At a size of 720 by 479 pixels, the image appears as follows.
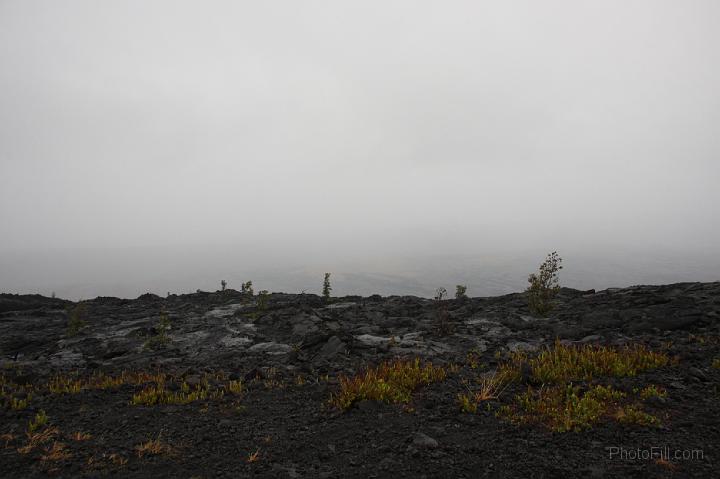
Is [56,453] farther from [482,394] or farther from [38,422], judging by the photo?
[482,394]

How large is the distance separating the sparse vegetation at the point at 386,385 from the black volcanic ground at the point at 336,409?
0.90 ft

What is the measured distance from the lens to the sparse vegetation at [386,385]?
7.83m

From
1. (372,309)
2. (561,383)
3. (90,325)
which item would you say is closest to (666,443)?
(561,383)

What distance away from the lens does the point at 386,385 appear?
319 inches

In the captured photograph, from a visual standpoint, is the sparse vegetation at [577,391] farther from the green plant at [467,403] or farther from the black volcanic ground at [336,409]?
the green plant at [467,403]

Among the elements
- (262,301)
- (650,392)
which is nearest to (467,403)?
(650,392)

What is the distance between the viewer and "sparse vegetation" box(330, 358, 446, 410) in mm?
7832

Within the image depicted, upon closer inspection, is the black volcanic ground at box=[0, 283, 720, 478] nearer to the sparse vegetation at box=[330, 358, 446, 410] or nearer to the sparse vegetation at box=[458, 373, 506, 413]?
the sparse vegetation at box=[458, 373, 506, 413]

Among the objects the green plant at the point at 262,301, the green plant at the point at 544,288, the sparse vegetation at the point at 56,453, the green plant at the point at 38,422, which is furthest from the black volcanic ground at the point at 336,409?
the green plant at the point at 262,301

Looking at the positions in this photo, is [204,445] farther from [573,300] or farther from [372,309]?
[573,300]

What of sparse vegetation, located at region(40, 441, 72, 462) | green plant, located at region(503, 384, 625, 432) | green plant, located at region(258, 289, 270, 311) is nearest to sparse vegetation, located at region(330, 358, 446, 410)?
green plant, located at region(503, 384, 625, 432)

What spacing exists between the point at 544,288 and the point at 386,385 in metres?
13.9

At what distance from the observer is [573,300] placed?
18031mm

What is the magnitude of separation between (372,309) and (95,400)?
552 inches
